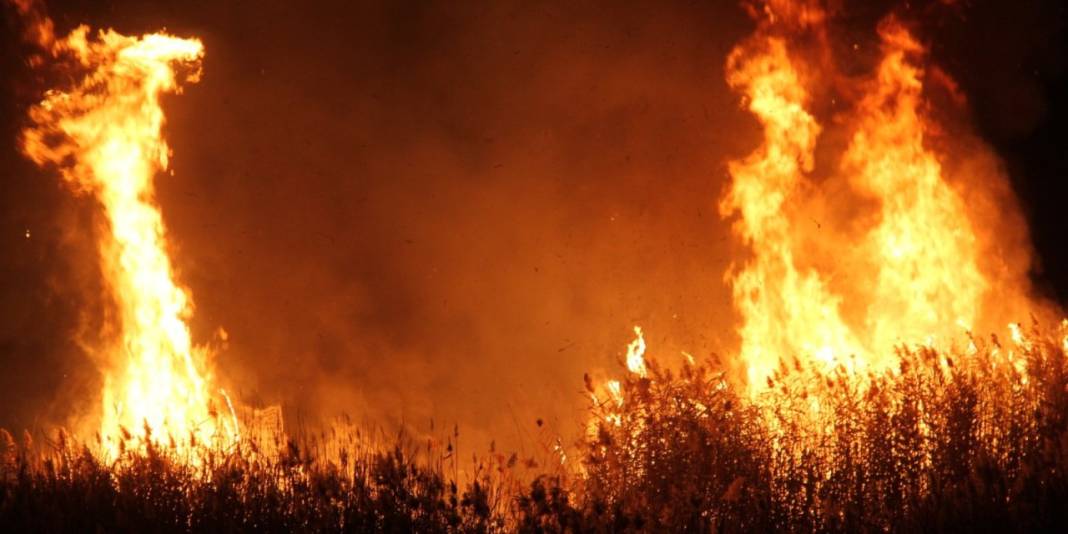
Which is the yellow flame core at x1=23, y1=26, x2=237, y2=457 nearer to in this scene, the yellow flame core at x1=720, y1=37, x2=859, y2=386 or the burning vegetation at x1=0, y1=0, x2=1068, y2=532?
the burning vegetation at x1=0, y1=0, x2=1068, y2=532

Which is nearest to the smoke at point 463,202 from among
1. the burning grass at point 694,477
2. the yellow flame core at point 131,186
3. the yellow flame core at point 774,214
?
the yellow flame core at point 774,214

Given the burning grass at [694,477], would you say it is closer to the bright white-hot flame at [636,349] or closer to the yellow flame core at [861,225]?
the bright white-hot flame at [636,349]

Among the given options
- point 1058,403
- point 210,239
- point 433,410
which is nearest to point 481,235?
point 433,410

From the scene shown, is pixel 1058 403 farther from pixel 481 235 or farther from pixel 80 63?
pixel 80 63

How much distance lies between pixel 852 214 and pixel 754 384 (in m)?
2.14

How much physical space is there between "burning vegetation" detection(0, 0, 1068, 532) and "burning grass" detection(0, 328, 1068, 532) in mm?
16

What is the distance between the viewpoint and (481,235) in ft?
34.1

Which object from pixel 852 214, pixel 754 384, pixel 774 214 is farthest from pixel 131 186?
pixel 852 214

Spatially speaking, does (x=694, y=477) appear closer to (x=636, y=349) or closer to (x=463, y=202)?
(x=636, y=349)

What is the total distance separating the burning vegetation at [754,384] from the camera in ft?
16.1

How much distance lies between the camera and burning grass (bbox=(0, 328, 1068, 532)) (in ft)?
15.4

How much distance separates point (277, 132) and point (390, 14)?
1.58m

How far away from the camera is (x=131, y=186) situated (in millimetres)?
8617

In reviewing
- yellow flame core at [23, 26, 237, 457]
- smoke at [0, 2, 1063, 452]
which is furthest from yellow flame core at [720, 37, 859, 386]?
yellow flame core at [23, 26, 237, 457]
